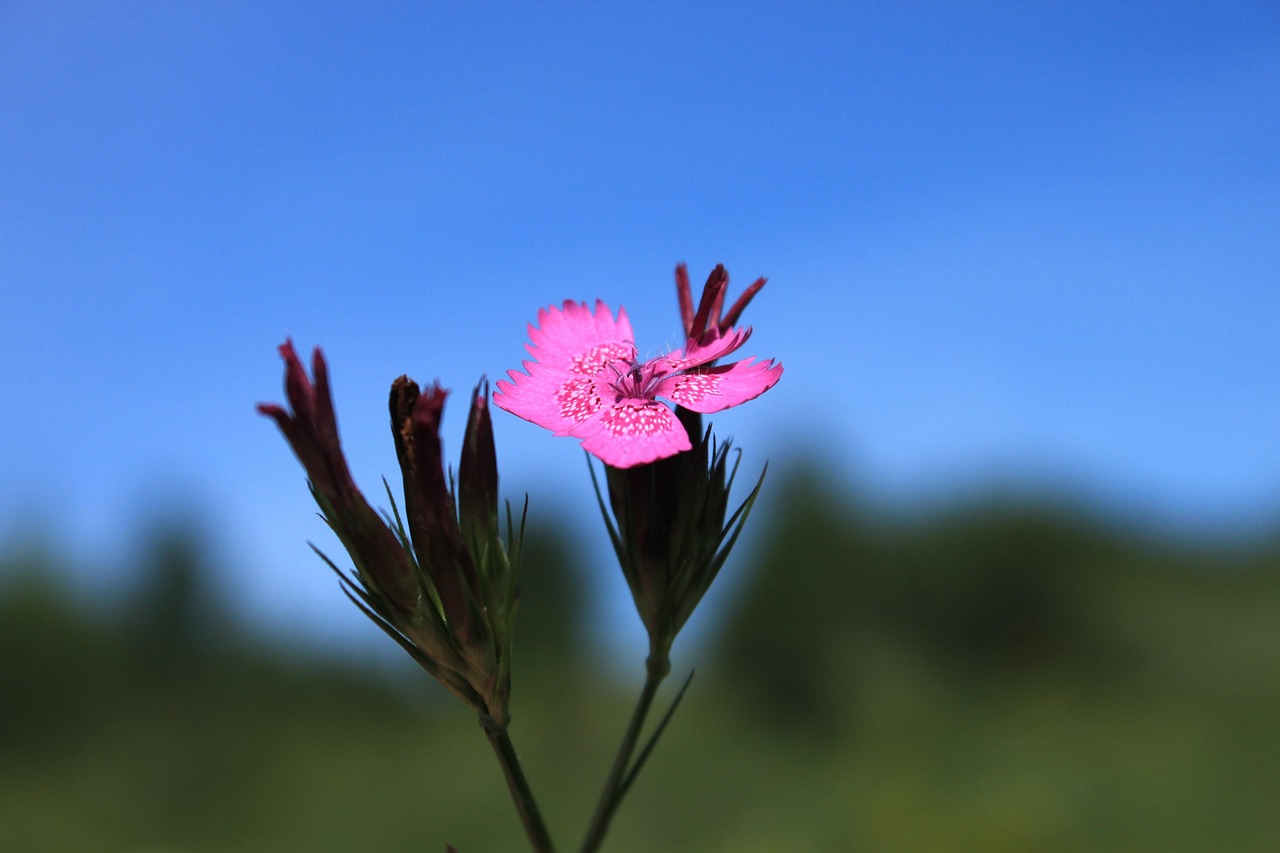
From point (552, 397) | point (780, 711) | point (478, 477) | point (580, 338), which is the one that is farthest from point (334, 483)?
point (780, 711)

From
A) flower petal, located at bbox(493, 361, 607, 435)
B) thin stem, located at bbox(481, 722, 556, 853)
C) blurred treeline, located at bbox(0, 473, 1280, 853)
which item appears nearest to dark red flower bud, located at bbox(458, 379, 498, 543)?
flower petal, located at bbox(493, 361, 607, 435)

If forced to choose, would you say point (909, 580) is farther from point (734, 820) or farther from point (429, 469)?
point (429, 469)

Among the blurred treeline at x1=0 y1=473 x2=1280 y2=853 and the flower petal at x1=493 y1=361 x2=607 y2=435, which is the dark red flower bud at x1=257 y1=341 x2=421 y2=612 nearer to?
the flower petal at x1=493 y1=361 x2=607 y2=435

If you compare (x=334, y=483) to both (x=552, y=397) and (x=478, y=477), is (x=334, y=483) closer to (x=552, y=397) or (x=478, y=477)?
(x=478, y=477)

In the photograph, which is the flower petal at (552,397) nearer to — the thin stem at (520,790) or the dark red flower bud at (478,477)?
the dark red flower bud at (478,477)

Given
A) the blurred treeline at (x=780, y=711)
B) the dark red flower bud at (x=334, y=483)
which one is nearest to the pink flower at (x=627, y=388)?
the dark red flower bud at (x=334, y=483)

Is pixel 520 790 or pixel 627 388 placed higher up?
pixel 627 388
